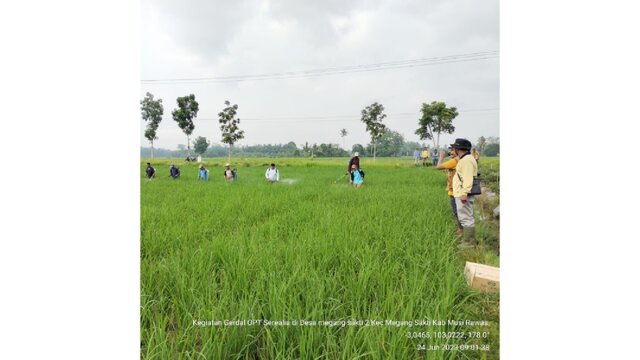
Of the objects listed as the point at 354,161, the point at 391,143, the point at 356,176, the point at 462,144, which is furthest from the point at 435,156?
the point at 356,176

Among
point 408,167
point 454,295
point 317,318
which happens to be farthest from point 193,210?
point 454,295

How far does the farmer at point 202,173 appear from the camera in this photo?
15.0 ft

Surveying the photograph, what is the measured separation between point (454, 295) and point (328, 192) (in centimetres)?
263

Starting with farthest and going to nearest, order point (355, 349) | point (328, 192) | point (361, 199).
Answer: point (328, 192) < point (361, 199) < point (355, 349)

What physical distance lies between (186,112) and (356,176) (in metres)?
2.45

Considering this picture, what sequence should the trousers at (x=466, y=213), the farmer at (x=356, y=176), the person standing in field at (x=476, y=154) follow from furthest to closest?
the farmer at (x=356, y=176)
the trousers at (x=466, y=213)
the person standing in field at (x=476, y=154)

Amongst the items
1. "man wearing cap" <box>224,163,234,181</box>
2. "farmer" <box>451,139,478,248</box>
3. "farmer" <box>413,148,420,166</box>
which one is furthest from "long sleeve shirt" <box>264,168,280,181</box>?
"farmer" <box>451,139,478,248</box>

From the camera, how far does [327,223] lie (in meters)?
2.67

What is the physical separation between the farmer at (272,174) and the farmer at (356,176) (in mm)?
1281

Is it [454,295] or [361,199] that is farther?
[361,199]

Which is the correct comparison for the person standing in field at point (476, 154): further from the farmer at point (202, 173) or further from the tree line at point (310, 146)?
the farmer at point (202, 173)

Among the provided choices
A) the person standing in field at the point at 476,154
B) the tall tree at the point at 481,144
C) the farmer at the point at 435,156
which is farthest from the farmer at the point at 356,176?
the tall tree at the point at 481,144

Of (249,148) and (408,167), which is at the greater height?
(249,148)

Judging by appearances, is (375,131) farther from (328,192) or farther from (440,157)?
(328,192)
